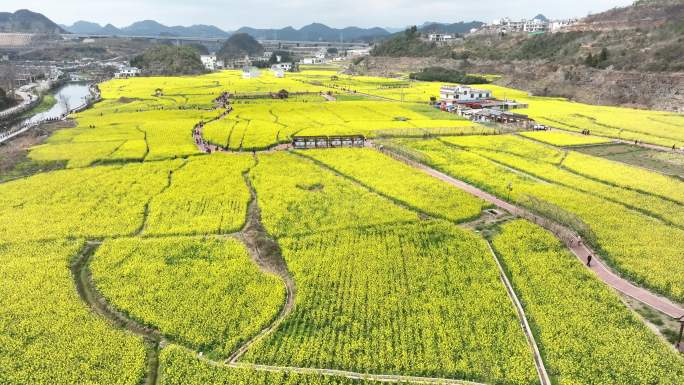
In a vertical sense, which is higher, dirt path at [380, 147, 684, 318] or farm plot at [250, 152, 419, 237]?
dirt path at [380, 147, 684, 318]

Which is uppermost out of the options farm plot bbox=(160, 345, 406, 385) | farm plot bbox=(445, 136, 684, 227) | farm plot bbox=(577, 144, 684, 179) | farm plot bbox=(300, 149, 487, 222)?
farm plot bbox=(577, 144, 684, 179)

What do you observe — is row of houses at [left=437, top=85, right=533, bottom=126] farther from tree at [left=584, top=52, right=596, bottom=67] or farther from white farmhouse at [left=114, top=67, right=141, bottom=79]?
white farmhouse at [left=114, top=67, right=141, bottom=79]

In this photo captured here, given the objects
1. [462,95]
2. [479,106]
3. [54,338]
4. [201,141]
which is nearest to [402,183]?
[54,338]

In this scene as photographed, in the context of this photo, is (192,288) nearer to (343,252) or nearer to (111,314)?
(111,314)

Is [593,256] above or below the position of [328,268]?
above

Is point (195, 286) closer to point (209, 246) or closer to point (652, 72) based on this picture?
point (209, 246)

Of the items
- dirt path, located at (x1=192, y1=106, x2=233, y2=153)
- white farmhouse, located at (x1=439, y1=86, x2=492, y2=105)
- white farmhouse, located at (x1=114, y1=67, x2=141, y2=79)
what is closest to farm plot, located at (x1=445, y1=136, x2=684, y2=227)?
dirt path, located at (x1=192, y1=106, x2=233, y2=153)

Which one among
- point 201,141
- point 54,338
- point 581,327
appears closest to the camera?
point 54,338
